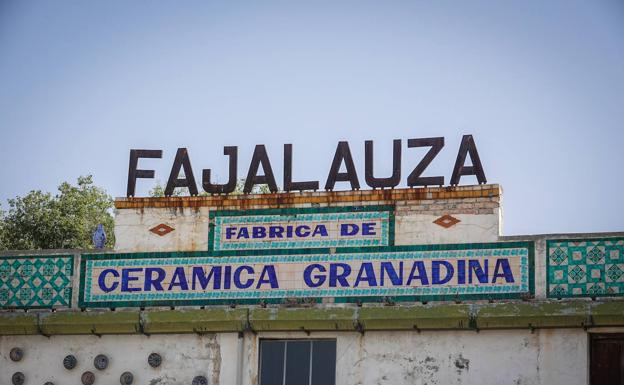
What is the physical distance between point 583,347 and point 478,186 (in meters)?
3.93

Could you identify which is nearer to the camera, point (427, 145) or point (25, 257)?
point (427, 145)

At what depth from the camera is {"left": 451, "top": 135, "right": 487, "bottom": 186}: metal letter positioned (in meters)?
27.5

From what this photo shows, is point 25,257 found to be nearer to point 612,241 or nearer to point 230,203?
point 230,203

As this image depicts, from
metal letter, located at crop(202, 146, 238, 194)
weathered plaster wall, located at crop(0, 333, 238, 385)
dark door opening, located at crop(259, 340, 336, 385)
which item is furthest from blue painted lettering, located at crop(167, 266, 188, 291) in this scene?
dark door opening, located at crop(259, 340, 336, 385)

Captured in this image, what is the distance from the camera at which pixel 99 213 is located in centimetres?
4391

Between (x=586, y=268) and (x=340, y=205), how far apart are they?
532 centimetres

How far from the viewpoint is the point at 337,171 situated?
28.2 metres

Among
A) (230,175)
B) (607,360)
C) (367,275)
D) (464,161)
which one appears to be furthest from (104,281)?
(607,360)

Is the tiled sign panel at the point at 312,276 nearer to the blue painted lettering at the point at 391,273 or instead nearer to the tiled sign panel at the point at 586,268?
the blue painted lettering at the point at 391,273

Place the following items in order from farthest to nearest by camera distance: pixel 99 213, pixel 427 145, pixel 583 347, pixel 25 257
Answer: pixel 99 213 < pixel 25 257 < pixel 427 145 < pixel 583 347

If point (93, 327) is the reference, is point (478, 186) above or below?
above

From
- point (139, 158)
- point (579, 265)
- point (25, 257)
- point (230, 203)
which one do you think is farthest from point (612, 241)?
point (25, 257)

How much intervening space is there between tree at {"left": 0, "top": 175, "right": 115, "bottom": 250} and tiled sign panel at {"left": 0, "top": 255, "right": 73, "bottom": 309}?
12.8 m

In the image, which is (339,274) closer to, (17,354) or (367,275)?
(367,275)
